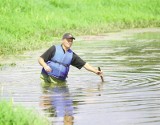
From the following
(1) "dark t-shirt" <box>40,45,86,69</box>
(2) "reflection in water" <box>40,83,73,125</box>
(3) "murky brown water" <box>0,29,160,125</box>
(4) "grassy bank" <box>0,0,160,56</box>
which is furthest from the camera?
(4) "grassy bank" <box>0,0,160,56</box>

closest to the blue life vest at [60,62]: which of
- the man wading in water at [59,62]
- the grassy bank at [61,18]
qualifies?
the man wading in water at [59,62]

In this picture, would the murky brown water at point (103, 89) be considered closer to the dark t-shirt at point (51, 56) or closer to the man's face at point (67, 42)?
the dark t-shirt at point (51, 56)

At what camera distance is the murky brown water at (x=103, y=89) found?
9.48 meters

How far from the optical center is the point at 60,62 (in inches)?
531

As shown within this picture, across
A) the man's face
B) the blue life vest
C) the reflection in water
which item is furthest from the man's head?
the reflection in water

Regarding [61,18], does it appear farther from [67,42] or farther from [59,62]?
[67,42]

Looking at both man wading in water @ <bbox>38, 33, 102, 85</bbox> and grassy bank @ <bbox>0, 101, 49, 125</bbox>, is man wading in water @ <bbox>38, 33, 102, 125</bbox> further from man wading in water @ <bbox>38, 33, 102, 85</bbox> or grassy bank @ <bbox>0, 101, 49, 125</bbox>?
grassy bank @ <bbox>0, 101, 49, 125</bbox>

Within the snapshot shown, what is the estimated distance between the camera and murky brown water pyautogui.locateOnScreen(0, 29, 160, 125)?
9477mm

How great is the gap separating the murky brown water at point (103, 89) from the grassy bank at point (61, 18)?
99.0 inches

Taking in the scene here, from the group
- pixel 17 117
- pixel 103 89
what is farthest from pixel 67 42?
pixel 17 117

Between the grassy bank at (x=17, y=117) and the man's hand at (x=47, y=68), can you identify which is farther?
the man's hand at (x=47, y=68)

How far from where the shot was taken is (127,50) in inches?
882

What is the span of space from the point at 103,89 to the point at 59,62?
1.24 m

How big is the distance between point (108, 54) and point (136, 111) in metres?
11.1
